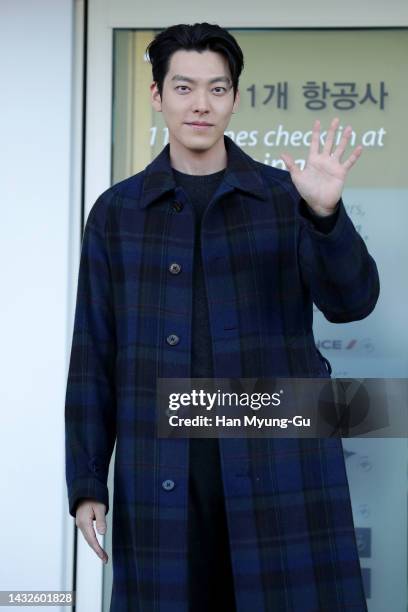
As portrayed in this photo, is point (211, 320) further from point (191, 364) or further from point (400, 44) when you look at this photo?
point (400, 44)

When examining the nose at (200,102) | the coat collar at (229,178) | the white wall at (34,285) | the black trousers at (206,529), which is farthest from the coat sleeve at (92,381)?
the white wall at (34,285)

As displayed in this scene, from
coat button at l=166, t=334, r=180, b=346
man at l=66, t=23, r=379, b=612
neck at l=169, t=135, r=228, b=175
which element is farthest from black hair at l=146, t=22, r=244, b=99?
coat button at l=166, t=334, r=180, b=346

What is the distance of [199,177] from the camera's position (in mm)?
2688

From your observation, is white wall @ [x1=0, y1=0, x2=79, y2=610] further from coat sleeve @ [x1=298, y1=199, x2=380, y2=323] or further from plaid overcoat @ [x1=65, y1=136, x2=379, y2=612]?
coat sleeve @ [x1=298, y1=199, x2=380, y2=323]

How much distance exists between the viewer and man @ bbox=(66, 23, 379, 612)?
2.52m

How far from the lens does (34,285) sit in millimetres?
3658

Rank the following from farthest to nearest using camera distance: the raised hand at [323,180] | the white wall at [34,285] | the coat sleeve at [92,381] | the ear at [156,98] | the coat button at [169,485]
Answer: the white wall at [34,285] → the ear at [156,98] → the coat sleeve at [92,381] → the coat button at [169,485] → the raised hand at [323,180]

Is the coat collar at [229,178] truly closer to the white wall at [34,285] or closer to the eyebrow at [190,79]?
the eyebrow at [190,79]

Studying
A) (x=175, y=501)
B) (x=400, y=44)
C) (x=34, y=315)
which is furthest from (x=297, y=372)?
(x=400, y=44)

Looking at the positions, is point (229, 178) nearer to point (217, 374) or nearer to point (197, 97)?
point (197, 97)

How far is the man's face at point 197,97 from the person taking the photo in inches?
104

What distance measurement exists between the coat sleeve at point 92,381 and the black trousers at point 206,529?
24 cm

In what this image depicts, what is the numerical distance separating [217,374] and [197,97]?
2.18 feet

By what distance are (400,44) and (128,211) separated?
57.5 inches
